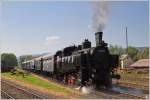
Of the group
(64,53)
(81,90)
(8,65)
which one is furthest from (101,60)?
(8,65)

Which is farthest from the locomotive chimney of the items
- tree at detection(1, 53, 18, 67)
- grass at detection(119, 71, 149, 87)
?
tree at detection(1, 53, 18, 67)

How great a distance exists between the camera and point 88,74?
70.8 feet

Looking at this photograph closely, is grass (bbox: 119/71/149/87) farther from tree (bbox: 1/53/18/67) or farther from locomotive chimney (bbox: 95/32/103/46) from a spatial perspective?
tree (bbox: 1/53/18/67)

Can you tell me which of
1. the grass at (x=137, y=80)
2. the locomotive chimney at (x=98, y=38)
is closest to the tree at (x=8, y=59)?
the grass at (x=137, y=80)

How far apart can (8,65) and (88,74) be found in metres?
34.8

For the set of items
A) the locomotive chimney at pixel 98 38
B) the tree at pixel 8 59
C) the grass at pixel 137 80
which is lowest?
the grass at pixel 137 80

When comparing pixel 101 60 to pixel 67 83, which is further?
pixel 67 83

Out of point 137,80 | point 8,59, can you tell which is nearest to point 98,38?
point 137,80

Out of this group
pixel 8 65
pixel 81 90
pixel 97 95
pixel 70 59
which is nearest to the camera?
pixel 97 95

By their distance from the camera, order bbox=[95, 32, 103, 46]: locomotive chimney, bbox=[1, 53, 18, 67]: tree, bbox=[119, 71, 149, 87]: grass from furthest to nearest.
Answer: bbox=[1, 53, 18, 67]: tree
bbox=[119, 71, 149, 87]: grass
bbox=[95, 32, 103, 46]: locomotive chimney

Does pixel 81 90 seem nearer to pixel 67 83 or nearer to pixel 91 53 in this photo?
pixel 91 53

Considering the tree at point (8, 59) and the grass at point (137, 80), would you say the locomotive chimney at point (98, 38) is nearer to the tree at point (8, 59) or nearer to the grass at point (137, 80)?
the grass at point (137, 80)

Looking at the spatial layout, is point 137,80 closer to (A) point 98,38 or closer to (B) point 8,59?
(A) point 98,38

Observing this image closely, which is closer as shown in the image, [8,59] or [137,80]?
[137,80]
